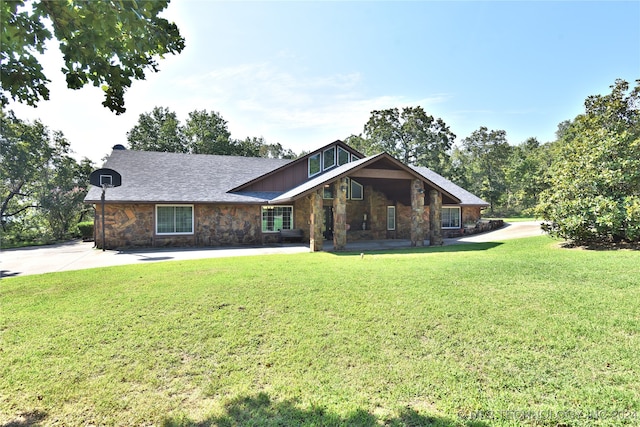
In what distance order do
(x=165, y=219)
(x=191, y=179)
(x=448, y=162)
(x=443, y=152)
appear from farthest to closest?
1. (x=448, y=162)
2. (x=443, y=152)
3. (x=191, y=179)
4. (x=165, y=219)

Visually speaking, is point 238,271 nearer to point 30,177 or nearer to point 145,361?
point 145,361

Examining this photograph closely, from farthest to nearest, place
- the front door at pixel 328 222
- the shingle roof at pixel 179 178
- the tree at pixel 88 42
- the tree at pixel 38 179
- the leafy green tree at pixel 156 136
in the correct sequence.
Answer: the leafy green tree at pixel 156 136 → the tree at pixel 38 179 → the front door at pixel 328 222 → the shingle roof at pixel 179 178 → the tree at pixel 88 42

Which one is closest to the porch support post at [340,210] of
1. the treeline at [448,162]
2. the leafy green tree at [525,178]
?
the treeline at [448,162]

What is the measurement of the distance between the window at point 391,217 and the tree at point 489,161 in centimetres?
2902

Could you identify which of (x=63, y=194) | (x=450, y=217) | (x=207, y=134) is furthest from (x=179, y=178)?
(x=207, y=134)

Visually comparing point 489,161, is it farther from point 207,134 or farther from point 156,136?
point 156,136

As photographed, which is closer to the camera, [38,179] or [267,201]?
[267,201]

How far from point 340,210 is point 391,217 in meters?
6.99

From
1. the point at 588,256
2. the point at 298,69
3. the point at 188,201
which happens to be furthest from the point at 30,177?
the point at 588,256

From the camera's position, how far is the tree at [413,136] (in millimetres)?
43906

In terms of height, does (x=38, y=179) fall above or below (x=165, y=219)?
above

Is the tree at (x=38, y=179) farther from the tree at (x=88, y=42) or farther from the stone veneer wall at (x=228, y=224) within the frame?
the tree at (x=88, y=42)

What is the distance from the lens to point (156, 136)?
37625 mm

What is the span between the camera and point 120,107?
3211mm
